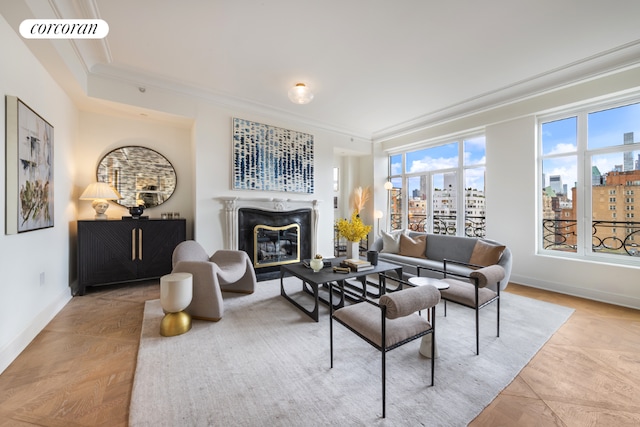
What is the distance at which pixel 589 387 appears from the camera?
167 centimetres

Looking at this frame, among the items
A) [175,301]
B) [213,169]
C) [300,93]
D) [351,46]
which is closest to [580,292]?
[351,46]

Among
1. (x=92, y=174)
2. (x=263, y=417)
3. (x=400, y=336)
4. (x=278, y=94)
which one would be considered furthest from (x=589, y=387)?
(x=92, y=174)

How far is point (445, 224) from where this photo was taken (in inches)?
210

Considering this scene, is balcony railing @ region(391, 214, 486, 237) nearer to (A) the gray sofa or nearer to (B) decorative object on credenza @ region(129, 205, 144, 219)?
(A) the gray sofa

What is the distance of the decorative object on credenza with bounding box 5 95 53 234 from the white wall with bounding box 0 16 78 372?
61 mm

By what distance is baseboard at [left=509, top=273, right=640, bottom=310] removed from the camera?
9.90 feet

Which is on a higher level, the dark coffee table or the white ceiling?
the white ceiling

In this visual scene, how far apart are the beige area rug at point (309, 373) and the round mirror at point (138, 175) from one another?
218cm

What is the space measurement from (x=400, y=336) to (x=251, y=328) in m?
1.52

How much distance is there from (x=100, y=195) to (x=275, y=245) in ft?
8.48

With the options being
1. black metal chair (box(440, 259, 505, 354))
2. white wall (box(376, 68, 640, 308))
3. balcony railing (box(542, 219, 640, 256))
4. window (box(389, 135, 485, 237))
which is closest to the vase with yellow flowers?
window (box(389, 135, 485, 237))

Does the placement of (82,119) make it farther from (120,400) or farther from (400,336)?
(400,336)

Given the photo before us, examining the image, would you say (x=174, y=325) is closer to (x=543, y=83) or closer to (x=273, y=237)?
(x=273, y=237)

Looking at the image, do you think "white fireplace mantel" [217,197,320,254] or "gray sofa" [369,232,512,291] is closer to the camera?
"gray sofa" [369,232,512,291]
